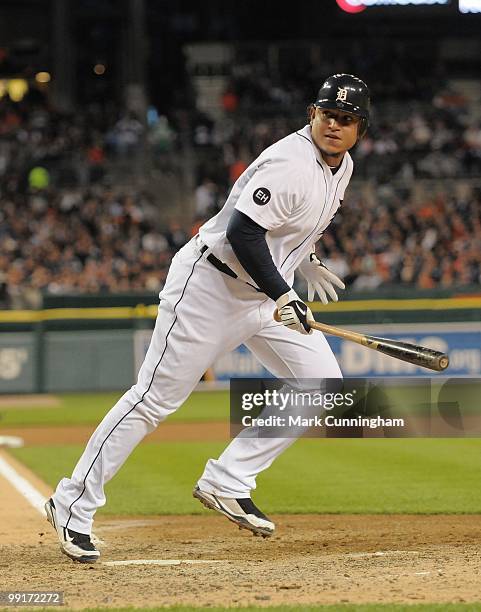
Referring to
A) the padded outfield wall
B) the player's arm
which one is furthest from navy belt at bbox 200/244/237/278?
the padded outfield wall

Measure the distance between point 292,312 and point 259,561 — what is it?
113cm

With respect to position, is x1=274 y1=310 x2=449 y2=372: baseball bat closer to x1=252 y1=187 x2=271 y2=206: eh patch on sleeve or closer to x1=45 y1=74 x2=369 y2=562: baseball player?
x1=45 y1=74 x2=369 y2=562: baseball player

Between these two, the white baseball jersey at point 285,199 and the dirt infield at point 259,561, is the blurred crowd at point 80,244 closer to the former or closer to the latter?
the dirt infield at point 259,561

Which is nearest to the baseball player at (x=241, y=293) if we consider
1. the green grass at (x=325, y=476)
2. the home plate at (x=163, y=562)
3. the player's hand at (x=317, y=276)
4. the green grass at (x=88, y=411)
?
the home plate at (x=163, y=562)

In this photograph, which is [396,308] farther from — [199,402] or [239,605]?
[239,605]

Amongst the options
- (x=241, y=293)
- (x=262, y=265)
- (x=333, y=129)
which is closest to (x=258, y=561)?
(x=241, y=293)

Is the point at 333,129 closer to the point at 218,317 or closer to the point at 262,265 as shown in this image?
the point at 262,265

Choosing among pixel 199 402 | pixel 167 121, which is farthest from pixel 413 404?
pixel 167 121

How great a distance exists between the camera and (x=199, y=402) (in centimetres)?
1522

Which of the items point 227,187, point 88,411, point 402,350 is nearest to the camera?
point 402,350

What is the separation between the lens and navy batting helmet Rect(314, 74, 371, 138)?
555cm

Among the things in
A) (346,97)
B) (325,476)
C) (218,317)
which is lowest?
(325,476)

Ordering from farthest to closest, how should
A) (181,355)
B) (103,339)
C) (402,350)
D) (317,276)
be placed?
(103,339) → (317,276) → (402,350) → (181,355)

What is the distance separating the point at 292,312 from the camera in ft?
17.7
